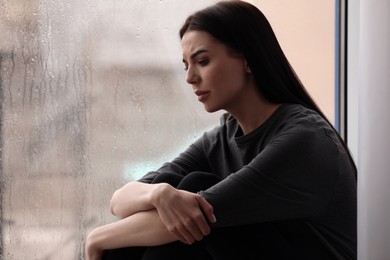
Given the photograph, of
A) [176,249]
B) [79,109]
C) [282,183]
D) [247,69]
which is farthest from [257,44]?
[79,109]

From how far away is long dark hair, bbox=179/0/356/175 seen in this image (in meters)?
1.06

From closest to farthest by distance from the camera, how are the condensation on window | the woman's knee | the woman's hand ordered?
the woman's hand
the woman's knee
the condensation on window

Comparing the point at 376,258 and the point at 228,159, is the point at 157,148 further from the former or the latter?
the point at 376,258

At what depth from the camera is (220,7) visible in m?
1.08

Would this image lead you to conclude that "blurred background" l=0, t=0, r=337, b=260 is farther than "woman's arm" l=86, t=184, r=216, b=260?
Yes

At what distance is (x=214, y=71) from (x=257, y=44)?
0.08 m

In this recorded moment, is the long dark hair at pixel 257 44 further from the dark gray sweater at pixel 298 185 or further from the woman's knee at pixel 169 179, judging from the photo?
the woman's knee at pixel 169 179

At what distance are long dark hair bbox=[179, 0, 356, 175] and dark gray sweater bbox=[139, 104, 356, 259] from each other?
0.04 metres

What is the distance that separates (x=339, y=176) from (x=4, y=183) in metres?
0.84

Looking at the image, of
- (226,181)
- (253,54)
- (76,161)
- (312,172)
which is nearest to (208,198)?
(226,181)

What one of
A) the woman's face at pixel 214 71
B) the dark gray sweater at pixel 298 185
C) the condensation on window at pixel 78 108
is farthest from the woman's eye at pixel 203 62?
the condensation on window at pixel 78 108

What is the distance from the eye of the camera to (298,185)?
95 cm

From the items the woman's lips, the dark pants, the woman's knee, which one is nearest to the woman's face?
the woman's lips

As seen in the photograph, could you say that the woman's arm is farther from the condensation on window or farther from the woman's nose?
the condensation on window
